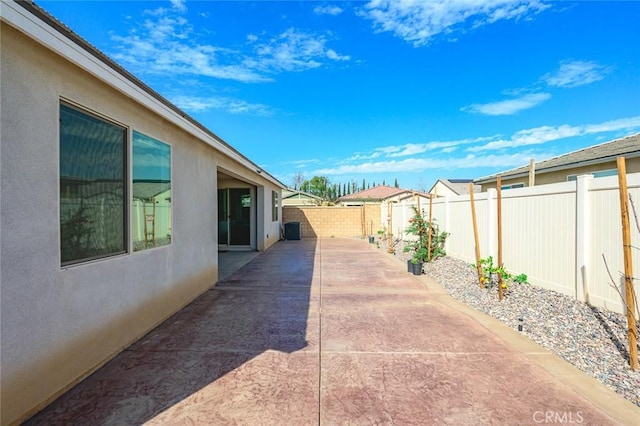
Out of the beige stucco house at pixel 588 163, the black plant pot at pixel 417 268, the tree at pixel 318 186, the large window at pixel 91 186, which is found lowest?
the black plant pot at pixel 417 268

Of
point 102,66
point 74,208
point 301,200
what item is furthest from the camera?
point 301,200

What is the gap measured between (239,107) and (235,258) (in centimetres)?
872

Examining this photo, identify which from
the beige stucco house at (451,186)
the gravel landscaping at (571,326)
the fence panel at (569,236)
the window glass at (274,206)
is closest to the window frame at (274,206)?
the window glass at (274,206)

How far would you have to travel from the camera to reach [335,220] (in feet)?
63.7

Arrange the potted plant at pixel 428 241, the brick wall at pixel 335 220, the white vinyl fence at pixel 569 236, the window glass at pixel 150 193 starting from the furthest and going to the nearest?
the brick wall at pixel 335 220 < the potted plant at pixel 428 241 < the white vinyl fence at pixel 569 236 < the window glass at pixel 150 193

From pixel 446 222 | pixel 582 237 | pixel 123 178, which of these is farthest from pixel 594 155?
pixel 123 178

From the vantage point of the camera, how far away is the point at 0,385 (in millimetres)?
2131

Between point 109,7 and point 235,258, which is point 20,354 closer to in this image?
point 109,7

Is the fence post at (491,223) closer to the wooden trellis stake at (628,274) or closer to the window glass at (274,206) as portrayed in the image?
the wooden trellis stake at (628,274)

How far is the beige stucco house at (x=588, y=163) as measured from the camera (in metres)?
8.28

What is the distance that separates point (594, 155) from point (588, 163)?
0.42 metres

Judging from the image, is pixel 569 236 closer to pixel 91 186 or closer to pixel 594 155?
pixel 91 186

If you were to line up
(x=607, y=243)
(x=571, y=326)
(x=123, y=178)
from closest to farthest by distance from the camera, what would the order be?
1. (x=123, y=178)
2. (x=571, y=326)
3. (x=607, y=243)

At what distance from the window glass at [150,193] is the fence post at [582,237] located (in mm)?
6069
